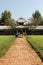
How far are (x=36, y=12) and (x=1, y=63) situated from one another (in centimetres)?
9338

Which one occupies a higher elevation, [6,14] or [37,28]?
[6,14]

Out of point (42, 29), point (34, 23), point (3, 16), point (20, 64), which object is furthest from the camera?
point (3, 16)

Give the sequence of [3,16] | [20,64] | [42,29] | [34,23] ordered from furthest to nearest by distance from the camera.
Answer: [3,16]
[34,23]
[42,29]
[20,64]

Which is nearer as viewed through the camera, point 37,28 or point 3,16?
point 37,28

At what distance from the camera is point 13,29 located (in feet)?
227

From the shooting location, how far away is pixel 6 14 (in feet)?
327

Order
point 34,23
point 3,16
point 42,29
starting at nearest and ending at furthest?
point 42,29 → point 34,23 → point 3,16

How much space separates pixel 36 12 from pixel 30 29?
115 feet

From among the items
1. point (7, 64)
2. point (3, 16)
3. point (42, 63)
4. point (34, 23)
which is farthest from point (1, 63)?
point (3, 16)

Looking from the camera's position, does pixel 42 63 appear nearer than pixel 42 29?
Yes

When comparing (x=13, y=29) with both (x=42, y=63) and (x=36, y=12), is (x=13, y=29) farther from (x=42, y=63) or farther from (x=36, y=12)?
(x=42, y=63)

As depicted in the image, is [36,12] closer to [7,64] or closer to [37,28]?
[37,28]

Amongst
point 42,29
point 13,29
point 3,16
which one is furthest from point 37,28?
point 3,16

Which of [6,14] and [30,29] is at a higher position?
[6,14]
